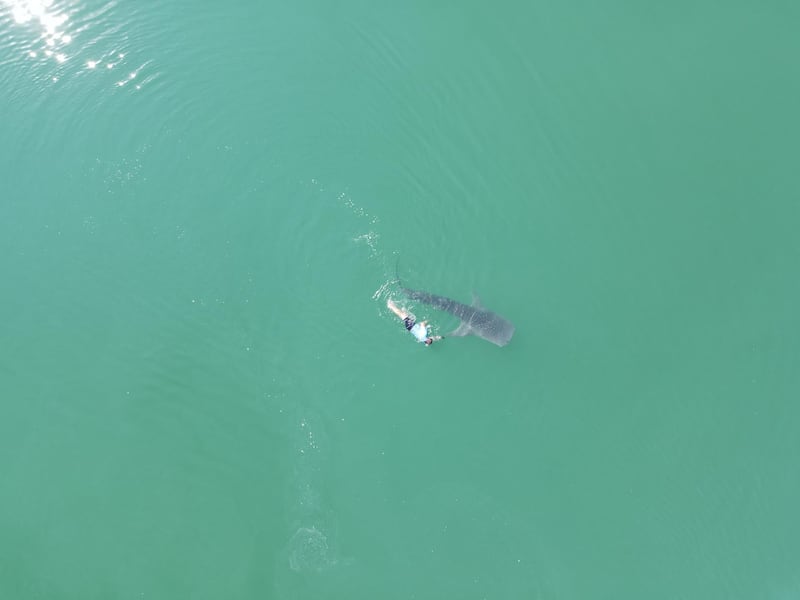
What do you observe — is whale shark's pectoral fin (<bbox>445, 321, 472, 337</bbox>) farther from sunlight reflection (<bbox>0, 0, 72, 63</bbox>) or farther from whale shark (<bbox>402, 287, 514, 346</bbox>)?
sunlight reflection (<bbox>0, 0, 72, 63</bbox>)

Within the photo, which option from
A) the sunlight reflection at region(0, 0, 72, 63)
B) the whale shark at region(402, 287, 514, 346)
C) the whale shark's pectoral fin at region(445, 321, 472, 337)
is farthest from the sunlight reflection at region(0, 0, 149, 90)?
the whale shark's pectoral fin at region(445, 321, 472, 337)

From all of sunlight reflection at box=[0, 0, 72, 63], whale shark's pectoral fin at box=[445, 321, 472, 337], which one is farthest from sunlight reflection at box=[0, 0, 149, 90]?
whale shark's pectoral fin at box=[445, 321, 472, 337]

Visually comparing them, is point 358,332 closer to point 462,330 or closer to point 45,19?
point 462,330

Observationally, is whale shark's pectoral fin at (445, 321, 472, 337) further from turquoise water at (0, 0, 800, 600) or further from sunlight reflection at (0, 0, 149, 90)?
sunlight reflection at (0, 0, 149, 90)

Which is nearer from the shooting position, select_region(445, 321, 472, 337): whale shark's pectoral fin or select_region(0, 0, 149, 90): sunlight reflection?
select_region(445, 321, 472, 337): whale shark's pectoral fin

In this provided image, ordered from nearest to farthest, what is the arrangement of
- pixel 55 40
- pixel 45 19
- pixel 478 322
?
pixel 478 322, pixel 55 40, pixel 45 19

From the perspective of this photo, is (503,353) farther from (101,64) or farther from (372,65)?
(101,64)

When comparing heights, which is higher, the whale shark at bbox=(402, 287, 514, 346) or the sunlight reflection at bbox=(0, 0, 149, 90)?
the sunlight reflection at bbox=(0, 0, 149, 90)

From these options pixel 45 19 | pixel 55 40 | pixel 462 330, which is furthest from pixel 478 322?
pixel 45 19

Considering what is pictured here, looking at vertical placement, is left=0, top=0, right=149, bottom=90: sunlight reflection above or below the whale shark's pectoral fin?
above
